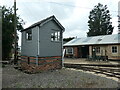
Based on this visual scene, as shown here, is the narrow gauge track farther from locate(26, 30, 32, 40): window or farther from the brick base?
locate(26, 30, 32, 40): window

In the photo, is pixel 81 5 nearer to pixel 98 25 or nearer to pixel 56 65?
pixel 56 65

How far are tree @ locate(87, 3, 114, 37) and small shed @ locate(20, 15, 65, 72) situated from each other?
116 feet

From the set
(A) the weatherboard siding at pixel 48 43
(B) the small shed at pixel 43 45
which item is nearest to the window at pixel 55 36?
(B) the small shed at pixel 43 45

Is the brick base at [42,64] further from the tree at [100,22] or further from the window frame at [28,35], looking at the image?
the tree at [100,22]

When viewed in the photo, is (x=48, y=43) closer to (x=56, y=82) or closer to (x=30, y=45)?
(x=30, y=45)

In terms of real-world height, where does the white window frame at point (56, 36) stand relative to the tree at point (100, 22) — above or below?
below

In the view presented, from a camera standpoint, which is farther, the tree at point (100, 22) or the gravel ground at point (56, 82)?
the tree at point (100, 22)

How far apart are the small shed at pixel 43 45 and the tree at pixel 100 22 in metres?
35.4

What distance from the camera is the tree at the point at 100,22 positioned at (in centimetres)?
4381

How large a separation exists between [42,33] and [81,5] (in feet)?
26.3

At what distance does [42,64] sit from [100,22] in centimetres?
4009

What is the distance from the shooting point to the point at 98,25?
4381cm

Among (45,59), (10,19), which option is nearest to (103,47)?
(45,59)

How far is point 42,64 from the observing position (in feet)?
32.1
